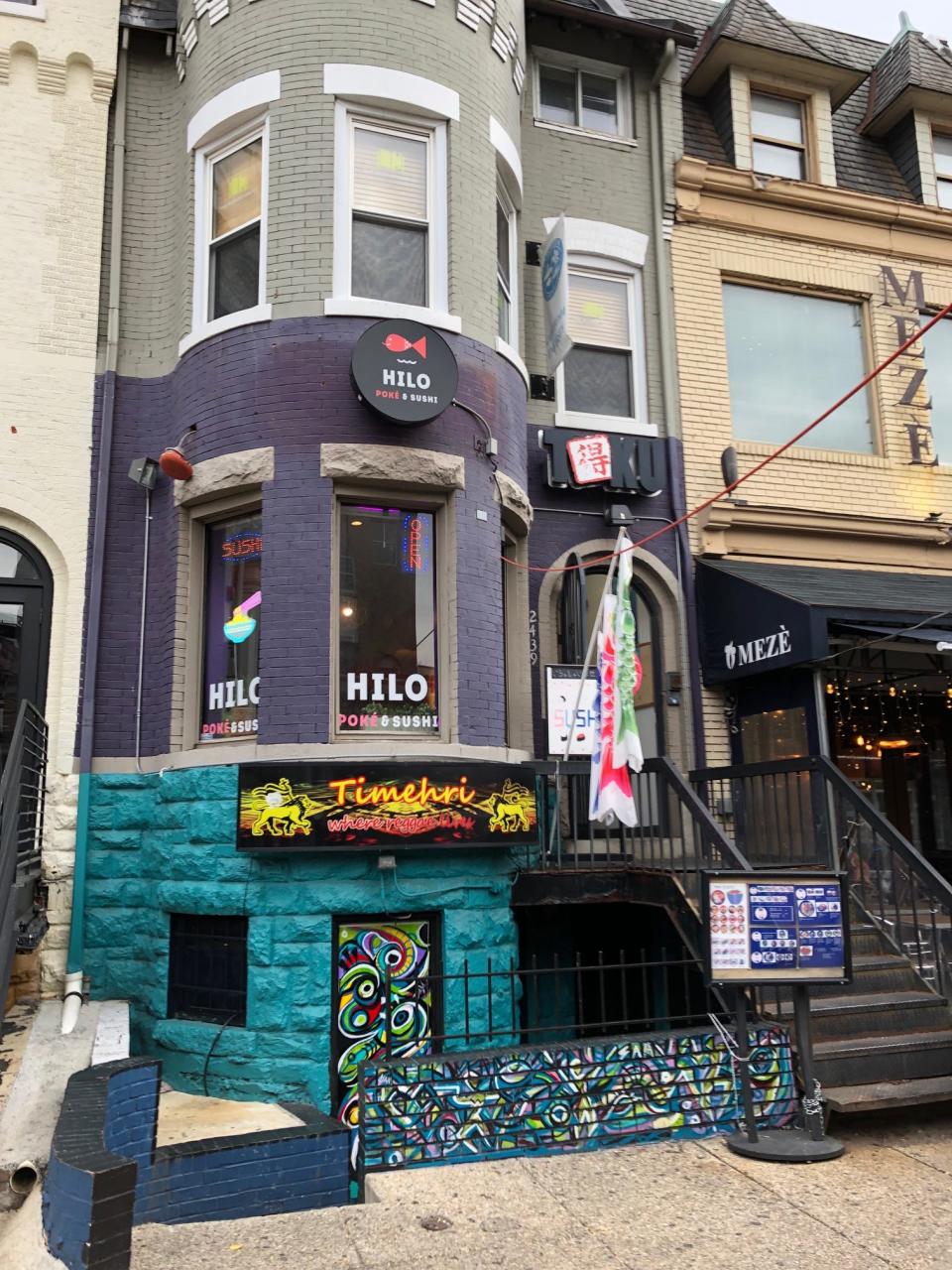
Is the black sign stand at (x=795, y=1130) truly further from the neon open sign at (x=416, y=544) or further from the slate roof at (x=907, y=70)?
the slate roof at (x=907, y=70)

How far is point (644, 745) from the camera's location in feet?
37.4

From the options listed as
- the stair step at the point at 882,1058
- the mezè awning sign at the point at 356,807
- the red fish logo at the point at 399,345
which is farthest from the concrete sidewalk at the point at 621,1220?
the red fish logo at the point at 399,345

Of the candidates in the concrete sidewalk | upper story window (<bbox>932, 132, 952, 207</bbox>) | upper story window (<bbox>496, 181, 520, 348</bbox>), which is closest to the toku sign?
upper story window (<bbox>496, 181, 520, 348</bbox>)

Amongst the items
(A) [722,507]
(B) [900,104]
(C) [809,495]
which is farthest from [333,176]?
(B) [900,104]

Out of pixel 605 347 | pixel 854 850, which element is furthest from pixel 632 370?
pixel 854 850

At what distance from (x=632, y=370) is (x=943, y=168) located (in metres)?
5.55

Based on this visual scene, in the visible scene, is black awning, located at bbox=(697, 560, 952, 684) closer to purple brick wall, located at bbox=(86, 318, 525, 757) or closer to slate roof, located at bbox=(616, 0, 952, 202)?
purple brick wall, located at bbox=(86, 318, 525, 757)

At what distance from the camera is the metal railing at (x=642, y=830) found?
8344 mm

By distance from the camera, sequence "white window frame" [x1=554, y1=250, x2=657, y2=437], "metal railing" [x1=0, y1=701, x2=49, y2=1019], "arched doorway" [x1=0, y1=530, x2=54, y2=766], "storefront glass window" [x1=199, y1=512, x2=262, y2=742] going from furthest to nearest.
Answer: "white window frame" [x1=554, y1=250, x2=657, y2=437] → "arched doorway" [x1=0, y1=530, x2=54, y2=766] → "storefront glass window" [x1=199, y1=512, x2=262, y2=742] → "metal railing" [x1=0, y1=701, x2=49, y2=1019]

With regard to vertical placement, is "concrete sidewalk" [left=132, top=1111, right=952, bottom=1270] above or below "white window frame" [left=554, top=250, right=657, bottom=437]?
below

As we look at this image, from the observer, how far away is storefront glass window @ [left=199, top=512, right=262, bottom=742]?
9.10 meters

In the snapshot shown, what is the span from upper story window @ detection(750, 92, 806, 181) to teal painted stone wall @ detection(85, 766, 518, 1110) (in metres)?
9.17

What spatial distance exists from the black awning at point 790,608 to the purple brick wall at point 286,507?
259 cm

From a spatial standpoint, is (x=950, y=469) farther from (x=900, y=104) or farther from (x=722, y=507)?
(x=900, y=104)
